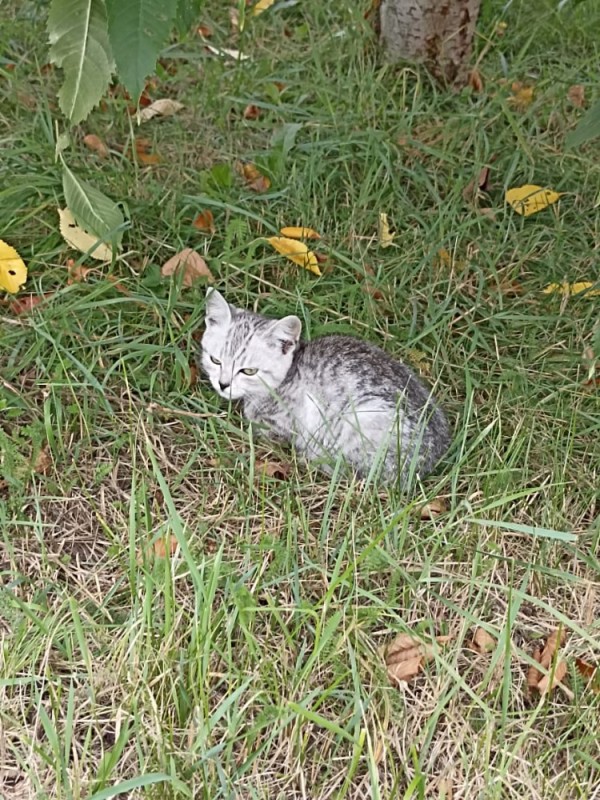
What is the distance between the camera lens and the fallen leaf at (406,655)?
7.33ft

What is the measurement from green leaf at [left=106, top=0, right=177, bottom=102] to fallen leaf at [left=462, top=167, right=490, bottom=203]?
202 centimetres

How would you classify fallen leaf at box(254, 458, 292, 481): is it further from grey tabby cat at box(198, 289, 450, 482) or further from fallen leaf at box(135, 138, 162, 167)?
fallen leaf at box(135, 138, 162, 167)

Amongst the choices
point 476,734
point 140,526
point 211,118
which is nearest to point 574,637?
point 476,734

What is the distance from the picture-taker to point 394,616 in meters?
2.25

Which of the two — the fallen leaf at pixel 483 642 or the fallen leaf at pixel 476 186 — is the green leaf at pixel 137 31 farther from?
the fallen leaf at pixel 476 186

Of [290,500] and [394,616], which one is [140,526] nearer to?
A: [290,500]

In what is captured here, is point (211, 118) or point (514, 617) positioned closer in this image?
point (514, 617)

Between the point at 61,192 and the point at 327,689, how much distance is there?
2.14 m

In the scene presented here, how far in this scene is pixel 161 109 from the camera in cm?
385

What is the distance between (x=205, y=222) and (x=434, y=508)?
58.2 inches

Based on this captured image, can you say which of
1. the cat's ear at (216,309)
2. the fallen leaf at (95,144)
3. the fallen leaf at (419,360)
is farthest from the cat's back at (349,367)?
the fallen leaf at (95,144)

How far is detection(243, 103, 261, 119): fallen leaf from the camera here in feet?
12.9


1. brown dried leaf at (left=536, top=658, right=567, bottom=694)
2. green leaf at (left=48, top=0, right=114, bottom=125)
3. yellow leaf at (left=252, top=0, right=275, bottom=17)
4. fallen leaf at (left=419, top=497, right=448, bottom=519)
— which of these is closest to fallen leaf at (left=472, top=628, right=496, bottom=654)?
brown dried leaf at (left=536, top=658, right=567, bottom=694)

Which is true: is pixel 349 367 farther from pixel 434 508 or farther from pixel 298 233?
pixel 298 233
